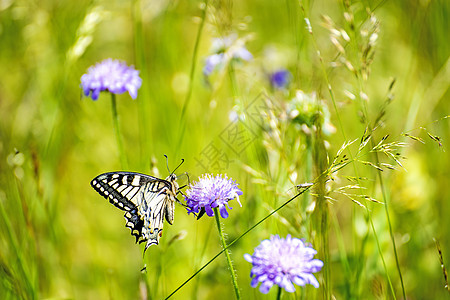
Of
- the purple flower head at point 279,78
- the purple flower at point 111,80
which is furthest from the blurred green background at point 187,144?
the purple flower at point 111,80

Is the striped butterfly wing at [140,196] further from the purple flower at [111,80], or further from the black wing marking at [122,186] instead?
the purple flower at [111,80]

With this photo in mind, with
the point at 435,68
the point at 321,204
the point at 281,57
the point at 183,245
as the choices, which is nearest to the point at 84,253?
the point at 183,245

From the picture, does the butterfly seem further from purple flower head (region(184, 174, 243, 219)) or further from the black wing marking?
purple flower head (region(184, 174, 243, 219))

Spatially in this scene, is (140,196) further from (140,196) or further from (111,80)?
(111,80)

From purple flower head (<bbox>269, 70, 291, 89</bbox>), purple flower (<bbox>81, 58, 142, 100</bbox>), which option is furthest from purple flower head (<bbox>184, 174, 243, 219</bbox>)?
purple flower head (<bbox>269, 70, 291, 89</bbox>)

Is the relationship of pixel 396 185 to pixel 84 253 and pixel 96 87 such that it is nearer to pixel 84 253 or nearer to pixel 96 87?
pixel 96 87

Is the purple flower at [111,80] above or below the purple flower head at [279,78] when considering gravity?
below
